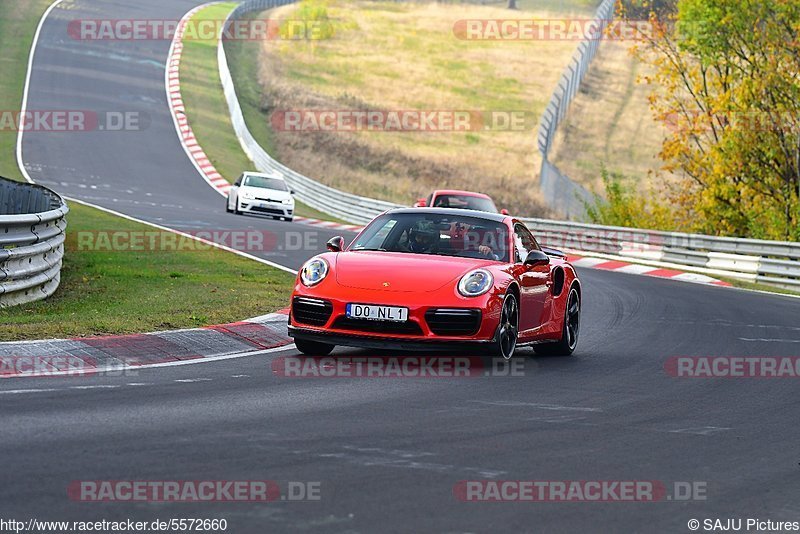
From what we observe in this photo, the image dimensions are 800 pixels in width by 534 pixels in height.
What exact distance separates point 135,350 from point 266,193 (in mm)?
24400

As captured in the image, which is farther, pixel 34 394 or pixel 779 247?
pixel 779 247

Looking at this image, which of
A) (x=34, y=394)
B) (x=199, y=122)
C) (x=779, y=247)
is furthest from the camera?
(x=199, y=122)

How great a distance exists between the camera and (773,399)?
1093cm

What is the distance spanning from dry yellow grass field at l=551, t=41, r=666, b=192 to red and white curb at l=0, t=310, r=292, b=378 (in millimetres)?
40350

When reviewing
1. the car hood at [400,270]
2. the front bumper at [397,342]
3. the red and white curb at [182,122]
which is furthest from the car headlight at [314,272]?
the red and white curb at [182,122]

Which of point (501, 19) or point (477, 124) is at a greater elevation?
point (501, 19)

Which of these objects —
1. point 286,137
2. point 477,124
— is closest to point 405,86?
point 477,124

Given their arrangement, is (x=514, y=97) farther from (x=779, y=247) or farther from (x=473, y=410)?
(x=473, y=410)

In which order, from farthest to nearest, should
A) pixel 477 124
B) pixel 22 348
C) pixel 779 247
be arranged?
pixel 477 124
pixel 779 247
pixel 22 348

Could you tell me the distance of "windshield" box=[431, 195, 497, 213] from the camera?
27678 millimetres

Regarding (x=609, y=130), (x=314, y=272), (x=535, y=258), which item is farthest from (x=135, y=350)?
(x=609, y=130)

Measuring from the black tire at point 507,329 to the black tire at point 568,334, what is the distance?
4.53ft

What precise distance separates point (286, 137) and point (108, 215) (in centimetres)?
2631

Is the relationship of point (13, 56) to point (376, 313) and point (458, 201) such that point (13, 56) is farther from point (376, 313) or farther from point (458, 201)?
point (376, 313)
